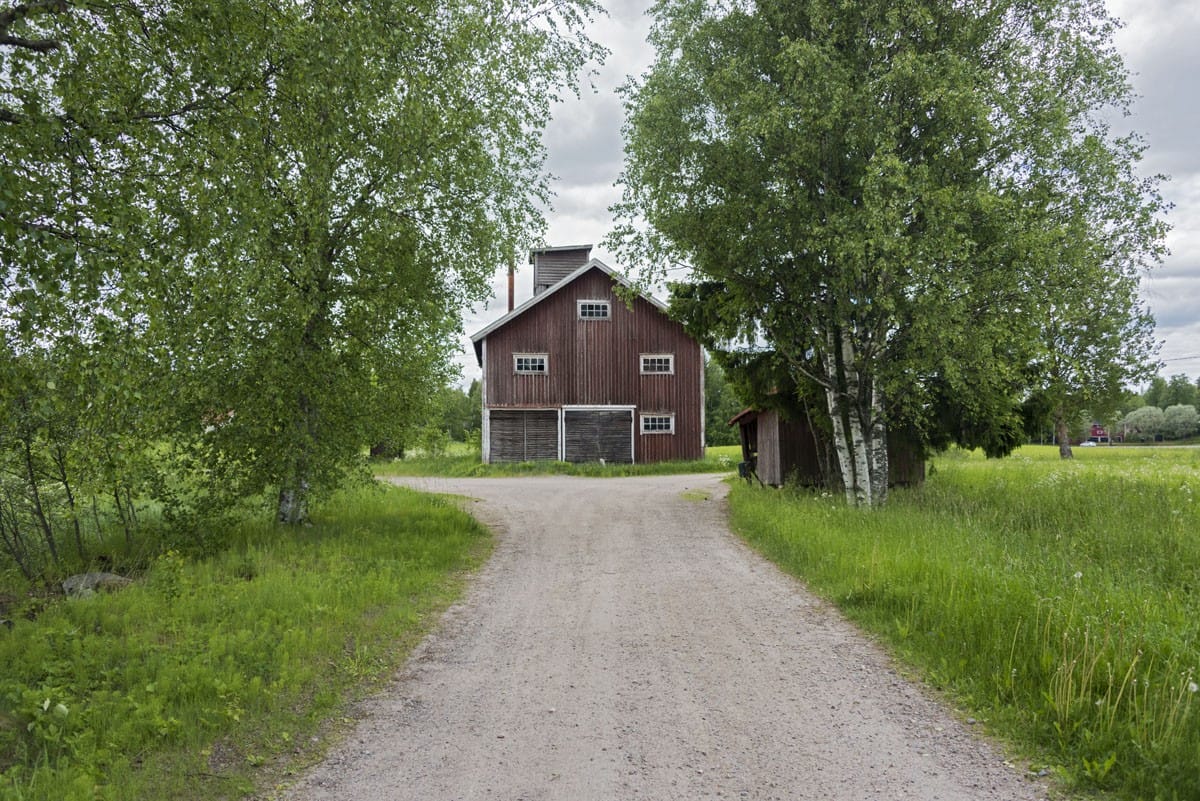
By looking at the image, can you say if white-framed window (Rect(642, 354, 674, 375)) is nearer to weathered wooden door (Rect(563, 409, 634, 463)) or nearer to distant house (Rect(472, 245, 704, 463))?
distant house (Rect(472, 245, 704, 463))

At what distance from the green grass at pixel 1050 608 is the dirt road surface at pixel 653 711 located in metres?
0.38

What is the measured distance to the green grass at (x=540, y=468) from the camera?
2723 centimetres

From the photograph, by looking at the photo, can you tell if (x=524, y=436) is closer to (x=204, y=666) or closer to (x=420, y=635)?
(x=420, y=635)

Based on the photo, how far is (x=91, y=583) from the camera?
27.6 ft

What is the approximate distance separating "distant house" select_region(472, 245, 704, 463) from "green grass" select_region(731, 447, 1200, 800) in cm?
1729

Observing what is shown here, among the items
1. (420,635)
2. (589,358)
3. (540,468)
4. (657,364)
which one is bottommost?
(420,635)

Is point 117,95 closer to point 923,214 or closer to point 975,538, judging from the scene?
point 975,538

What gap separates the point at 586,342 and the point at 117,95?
24.1 m

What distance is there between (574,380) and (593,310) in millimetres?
2944

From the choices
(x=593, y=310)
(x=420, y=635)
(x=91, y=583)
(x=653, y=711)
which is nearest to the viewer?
(x=653, y=711)

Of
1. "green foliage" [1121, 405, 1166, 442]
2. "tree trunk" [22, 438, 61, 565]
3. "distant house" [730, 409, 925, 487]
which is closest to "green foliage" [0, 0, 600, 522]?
"tree trunk" [22, 438, 61, 565]

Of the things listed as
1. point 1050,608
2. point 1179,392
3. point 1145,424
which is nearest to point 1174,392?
point 1179,392

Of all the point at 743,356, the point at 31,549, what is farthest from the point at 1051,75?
the point at 31,549

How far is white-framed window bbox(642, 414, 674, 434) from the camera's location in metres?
29.9
